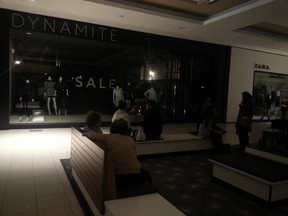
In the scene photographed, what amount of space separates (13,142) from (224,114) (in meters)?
8.73

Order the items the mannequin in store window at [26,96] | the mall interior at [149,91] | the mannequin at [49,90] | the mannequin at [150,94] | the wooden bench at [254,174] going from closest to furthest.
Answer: the wooden bench at [254,174] → the mall interior at [149,91] → the mannequin in store window at [26,96] → the mannequin at [49,90] → the mannequin at [150,94]

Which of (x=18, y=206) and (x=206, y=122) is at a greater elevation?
(x=206, y=122)

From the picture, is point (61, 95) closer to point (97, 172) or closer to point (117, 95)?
point (117, 95)

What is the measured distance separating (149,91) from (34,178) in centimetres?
649

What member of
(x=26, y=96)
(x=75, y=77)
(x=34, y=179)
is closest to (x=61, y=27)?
(x=75, y=77)

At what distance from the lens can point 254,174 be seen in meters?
3.30

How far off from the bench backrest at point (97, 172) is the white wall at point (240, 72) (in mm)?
9451

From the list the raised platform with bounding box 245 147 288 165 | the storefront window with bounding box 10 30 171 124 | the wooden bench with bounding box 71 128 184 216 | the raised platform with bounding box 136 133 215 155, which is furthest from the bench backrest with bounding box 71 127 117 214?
the storefront window with bounding box 10 30 171 124


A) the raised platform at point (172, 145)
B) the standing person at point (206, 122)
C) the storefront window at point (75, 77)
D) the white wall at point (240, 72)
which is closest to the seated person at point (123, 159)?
the raised platform at point (172, 145)

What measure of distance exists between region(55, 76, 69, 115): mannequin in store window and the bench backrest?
606 cm

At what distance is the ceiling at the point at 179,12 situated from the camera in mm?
6008

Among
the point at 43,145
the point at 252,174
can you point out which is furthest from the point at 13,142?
the point at 252,174

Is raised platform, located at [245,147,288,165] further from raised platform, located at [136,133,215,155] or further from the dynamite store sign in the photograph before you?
the dynamite store sign

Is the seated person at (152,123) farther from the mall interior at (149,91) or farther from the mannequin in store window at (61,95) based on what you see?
the mannequin in store window at (61,95)
